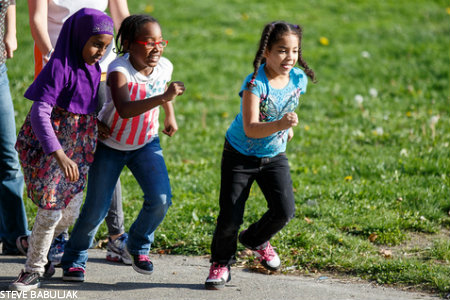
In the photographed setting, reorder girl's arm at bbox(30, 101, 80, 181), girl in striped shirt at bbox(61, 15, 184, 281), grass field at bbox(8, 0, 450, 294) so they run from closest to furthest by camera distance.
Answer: girl's arm at bbox(30, 101, 80, 181) → girl in striped shirt at bbox(61, 15, 184, 281) → grass field at bbox(8, 0, 450, 294)

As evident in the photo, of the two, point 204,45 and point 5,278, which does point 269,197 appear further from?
point 204,45

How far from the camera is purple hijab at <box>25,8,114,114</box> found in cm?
346

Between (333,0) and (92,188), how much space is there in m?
10.1

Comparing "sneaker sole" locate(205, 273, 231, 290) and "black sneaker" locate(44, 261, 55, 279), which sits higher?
"sneaker sole" locate(205, 273, 231, 290)

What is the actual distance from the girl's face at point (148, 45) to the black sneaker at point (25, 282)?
1396 millimetres

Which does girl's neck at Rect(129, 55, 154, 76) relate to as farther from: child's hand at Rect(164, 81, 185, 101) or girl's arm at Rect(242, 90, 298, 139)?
girl's arm at Rect(242, 90, 298, 139)

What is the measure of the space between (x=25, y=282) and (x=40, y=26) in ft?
5.02

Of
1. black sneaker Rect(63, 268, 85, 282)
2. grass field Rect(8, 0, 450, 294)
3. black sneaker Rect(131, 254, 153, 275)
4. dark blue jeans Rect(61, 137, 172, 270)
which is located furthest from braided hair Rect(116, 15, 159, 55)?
grass field Rect(8, 0, 450, 294)

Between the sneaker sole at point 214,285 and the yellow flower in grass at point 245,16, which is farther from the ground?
the yellow flower in grass at point 245,16

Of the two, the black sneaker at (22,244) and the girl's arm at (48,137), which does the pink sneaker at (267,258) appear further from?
the black sneaker at (22,244)

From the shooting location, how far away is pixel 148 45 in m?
3.61

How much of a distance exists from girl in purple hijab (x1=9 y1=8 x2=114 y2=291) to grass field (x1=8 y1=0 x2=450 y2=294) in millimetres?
1133

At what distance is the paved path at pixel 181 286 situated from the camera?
3.75 metres

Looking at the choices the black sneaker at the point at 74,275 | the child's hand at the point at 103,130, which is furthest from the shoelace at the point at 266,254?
the child's hand at the point at 103,130
